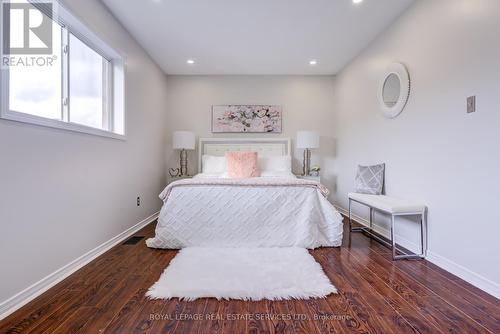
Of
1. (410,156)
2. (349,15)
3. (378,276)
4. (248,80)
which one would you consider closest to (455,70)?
(410,156)

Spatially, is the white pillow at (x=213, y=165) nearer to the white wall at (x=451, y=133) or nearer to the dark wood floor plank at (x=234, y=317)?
the white wall at (x=451, y=133)

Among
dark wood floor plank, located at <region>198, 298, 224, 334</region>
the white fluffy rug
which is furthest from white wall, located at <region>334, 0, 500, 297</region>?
dark wood floor plank, located at <region>198, 298, 224, 334</region>

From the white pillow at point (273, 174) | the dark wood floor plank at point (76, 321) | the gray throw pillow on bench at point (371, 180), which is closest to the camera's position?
the dark wood floor plank at point (76, 321)

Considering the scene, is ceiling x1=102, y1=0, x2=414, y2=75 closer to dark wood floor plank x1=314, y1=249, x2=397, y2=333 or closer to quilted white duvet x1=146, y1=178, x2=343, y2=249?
quilted white duvet x1=146, y1=178, x2=343, y2=249

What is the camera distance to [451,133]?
7.05 feet

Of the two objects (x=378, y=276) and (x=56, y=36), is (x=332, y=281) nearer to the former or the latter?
(x=378, y=276)

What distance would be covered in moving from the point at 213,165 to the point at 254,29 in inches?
87.6

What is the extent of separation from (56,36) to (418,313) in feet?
11.4

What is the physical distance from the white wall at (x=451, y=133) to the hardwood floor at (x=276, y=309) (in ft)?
1.19

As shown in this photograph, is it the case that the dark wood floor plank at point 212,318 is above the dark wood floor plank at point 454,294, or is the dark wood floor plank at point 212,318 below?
below

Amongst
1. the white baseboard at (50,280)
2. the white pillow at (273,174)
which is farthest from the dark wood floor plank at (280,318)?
the white pillow at (273,174)

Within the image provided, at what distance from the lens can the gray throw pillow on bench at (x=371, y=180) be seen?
3.07m

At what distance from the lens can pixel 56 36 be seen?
2.14 metres

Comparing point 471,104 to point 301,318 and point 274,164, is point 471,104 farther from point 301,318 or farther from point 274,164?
point 274,164
